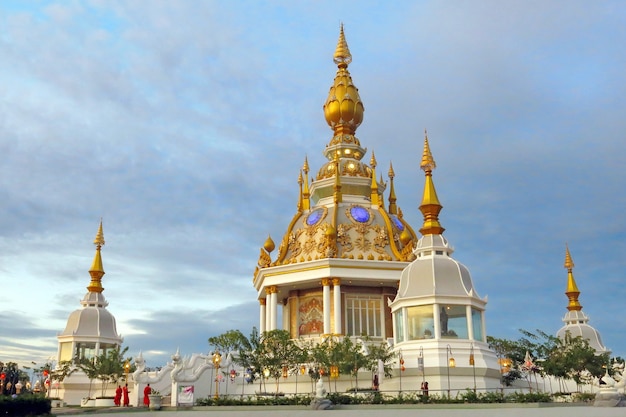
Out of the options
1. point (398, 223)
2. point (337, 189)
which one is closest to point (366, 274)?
point (398, 223)

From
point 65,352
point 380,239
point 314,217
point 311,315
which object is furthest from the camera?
point 65,352

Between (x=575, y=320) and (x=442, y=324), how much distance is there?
29914 millimetres

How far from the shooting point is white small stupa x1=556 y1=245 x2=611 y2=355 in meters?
58.6

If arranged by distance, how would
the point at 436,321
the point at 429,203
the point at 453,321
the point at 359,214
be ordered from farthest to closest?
the point at 359,214, the point at 429,203, the point at 453,321, the point at 436,321

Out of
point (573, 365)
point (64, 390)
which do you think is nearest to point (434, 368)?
point (573, 365)

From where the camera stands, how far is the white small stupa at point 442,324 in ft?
115

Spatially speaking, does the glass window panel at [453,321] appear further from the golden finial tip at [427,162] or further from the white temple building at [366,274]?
the golden finial tip at [427,162]

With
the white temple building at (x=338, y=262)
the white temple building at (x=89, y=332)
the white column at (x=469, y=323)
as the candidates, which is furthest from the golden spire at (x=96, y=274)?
the white column at (x=469, y=323)

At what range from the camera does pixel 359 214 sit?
52.7 meters

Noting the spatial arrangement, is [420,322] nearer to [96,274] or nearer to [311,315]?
[311,315]

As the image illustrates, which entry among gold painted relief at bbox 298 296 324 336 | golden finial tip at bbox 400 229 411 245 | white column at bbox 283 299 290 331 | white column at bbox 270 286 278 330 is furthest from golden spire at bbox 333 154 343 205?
white column at bbox 283 299 290 331

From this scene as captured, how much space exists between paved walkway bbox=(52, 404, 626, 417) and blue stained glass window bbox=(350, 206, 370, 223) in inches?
922

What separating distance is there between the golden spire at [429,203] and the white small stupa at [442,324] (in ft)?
3.50

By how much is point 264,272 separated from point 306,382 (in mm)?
13463
